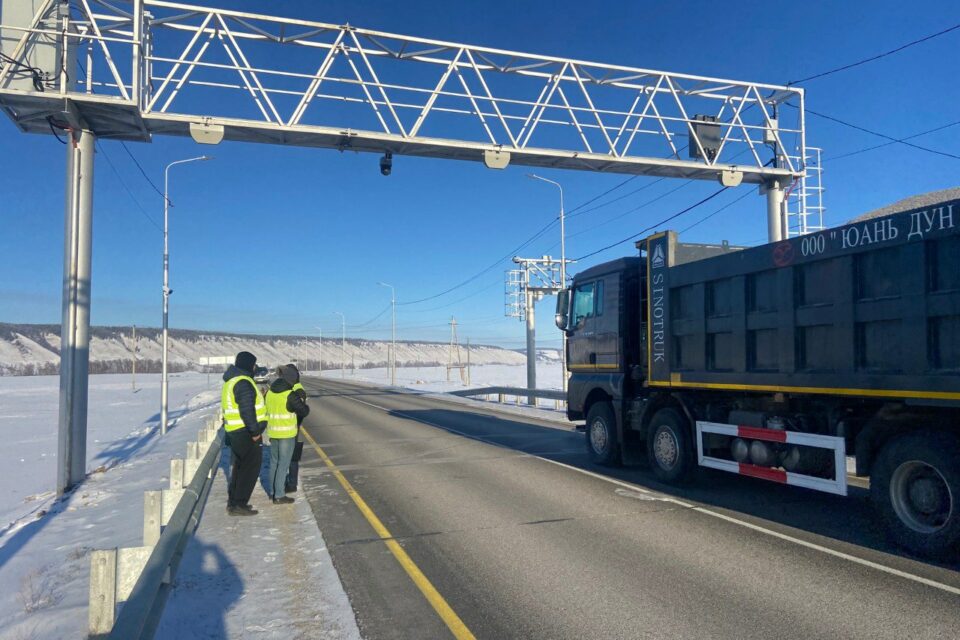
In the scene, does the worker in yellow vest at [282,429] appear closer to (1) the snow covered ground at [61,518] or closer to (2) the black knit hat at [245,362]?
(2) the black knit hat at [245,362]

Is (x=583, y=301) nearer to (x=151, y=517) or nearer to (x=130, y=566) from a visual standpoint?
(x=151, y=517)

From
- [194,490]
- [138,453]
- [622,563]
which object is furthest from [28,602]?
[138,453]

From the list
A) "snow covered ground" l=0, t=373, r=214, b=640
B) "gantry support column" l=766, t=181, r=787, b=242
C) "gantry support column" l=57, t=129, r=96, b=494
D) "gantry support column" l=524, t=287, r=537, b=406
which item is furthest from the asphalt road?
"gantry support column" l=524, t=287, r=537, b=406

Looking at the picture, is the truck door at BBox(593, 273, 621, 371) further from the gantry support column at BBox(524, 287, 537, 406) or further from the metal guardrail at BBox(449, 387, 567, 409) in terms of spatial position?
the gantry support column at BBox(524, 287, 537, 406)

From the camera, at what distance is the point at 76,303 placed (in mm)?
11250

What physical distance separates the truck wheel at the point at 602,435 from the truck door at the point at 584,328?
752mm

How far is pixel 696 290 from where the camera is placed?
886 cm

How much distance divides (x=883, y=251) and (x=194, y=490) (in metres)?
6.91

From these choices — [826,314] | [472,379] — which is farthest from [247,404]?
[472,379]

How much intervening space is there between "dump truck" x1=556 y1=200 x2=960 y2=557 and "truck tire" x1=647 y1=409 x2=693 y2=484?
0.06 feet

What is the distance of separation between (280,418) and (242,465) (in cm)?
83

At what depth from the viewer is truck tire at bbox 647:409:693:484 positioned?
9008mm

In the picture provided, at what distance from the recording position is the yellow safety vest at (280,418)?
28.2ft

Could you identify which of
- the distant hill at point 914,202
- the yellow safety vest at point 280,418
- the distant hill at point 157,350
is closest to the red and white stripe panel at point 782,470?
the yellow safety vest at point 280,418
